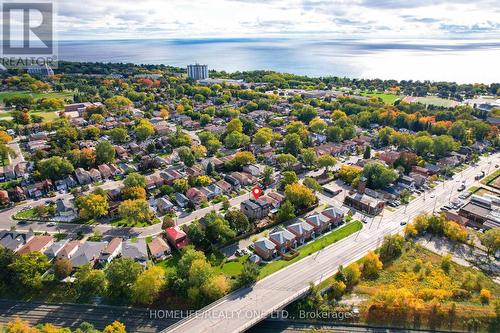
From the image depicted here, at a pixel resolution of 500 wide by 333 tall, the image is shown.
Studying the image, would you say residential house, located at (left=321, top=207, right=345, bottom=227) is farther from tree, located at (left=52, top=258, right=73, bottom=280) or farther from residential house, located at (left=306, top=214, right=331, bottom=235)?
tree, located at (left=52, top=258, right=73, bottom=280)

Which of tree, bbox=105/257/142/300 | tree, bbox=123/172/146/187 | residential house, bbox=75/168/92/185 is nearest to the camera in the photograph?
tree, bbox=105/257/142/300

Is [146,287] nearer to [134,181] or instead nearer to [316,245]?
[316,245]

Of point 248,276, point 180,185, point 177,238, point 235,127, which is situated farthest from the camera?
point 235,127

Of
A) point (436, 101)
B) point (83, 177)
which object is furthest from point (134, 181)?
point (436, 101)

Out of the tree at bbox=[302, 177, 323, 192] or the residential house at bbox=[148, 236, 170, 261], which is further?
the tree at bbox=[302, 177, 323, 192]

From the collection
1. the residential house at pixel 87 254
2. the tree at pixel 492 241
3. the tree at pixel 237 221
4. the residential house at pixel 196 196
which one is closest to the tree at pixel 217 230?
the tree at pixel 237 221

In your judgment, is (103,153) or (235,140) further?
(235,140)

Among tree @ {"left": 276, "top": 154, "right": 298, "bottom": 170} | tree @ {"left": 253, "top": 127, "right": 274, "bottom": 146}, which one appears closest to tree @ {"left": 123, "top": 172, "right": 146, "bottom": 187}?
A: tree @ {"left": 276, "top": 154, "right": 298, "bottom": 170}

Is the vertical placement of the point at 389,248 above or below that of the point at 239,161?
below
